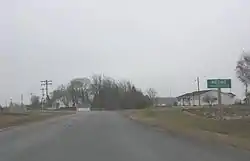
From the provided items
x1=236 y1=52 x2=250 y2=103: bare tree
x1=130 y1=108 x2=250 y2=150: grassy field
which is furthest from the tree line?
x1=130 y1=108 x2=250 y2=150: grassy field

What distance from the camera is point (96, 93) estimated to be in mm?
164625

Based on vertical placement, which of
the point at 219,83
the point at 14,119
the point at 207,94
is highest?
the point at 207,94

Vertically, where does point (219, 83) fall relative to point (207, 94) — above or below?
below

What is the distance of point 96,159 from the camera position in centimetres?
1276

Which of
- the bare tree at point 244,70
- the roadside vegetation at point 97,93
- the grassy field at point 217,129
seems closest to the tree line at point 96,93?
the roadside vegetation at point 97,93

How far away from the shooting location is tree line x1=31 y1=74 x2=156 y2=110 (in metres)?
158

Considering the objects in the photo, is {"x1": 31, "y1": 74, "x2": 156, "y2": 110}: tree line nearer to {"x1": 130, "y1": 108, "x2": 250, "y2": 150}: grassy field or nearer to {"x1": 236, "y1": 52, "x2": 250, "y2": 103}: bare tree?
{"x1": 236, "y1": 52, "x2": 250, "y2": 103}: bare tree

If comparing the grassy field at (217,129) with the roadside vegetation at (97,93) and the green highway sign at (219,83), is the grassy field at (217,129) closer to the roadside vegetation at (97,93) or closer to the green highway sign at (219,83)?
the green highway sign at (219,83)

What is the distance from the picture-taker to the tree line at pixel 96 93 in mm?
158425

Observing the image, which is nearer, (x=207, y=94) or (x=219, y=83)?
(x=219, y=83)

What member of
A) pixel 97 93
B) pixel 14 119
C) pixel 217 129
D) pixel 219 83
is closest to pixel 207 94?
pixel 97 93

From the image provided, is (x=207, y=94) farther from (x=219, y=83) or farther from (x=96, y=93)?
(x=219, y=83)

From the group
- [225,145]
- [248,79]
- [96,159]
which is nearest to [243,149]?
[225,145]

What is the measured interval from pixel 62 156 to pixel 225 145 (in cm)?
657
